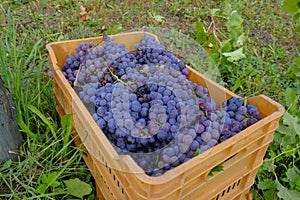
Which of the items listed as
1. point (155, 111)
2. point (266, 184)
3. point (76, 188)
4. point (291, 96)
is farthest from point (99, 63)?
point (291, 96)

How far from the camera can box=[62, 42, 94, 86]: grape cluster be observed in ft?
4.23

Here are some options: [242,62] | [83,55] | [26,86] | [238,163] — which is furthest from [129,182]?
[242,62]

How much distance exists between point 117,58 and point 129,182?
0.54m

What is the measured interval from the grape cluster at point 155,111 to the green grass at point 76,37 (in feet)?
0.76

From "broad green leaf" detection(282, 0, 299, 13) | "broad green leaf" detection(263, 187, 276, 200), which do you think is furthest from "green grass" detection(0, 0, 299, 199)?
"broad green leaf" detection(282, 0, 299, 13)

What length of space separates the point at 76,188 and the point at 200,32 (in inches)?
51.2

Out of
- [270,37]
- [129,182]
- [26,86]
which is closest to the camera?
[129,182]

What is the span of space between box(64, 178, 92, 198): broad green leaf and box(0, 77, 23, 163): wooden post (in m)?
0.29

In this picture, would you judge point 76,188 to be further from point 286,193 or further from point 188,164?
point 286,193

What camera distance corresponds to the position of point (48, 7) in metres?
2.62

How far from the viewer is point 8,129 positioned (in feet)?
3.96

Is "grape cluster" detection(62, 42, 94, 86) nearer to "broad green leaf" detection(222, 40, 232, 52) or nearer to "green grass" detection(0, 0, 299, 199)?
"green grass" detection(0, 0, 299, 199)

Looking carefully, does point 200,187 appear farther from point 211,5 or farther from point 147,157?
point 211,5

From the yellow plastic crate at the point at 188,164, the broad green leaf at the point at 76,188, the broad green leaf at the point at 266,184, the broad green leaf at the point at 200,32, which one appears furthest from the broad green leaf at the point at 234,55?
the broad green leaf at the point at 76,188
